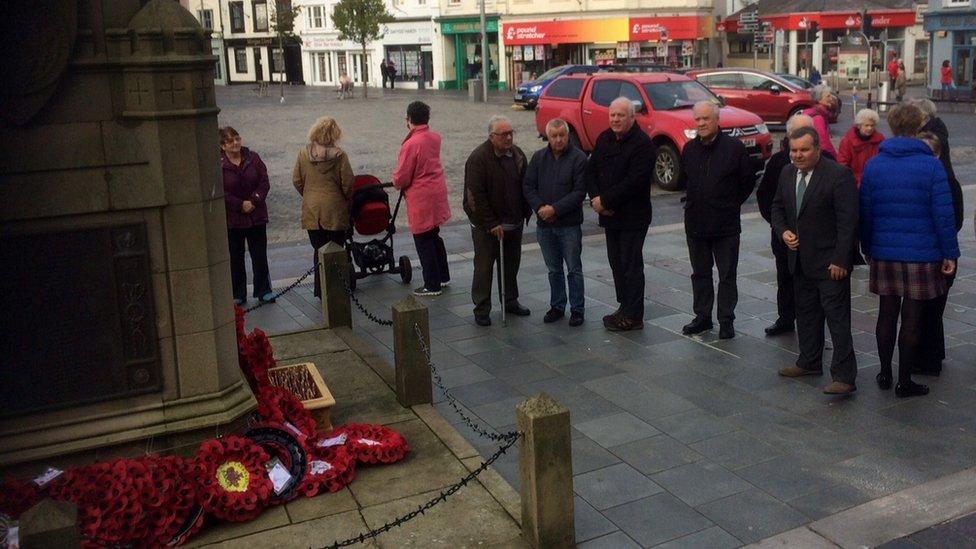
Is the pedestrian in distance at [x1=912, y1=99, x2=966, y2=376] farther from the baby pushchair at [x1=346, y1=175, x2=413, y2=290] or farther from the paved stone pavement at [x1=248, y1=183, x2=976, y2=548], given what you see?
the baby pushchair at [x1=346, y1=175, x2=413, y2=290]

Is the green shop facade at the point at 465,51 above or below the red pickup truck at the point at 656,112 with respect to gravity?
above

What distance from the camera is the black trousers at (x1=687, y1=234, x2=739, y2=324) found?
342 inches

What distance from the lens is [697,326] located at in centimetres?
901

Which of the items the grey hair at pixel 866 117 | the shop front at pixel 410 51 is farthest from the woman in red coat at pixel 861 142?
the shop front at pixel 410 51

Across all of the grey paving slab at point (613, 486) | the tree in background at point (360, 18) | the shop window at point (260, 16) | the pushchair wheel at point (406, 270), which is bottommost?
the grey paving slab at point (613, 486)

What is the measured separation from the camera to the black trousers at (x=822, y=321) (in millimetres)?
7301

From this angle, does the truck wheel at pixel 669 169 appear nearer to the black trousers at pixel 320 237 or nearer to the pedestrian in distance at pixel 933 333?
the black trousers at pixel 320 237

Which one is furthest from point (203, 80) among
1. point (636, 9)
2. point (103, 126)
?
point (636, 9)

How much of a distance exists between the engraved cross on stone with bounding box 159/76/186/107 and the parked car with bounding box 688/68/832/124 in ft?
76.3

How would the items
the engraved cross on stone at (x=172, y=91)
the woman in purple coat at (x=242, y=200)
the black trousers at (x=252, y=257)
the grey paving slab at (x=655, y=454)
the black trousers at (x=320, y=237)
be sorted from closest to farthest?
the engraved cross on stone at (x=172, y=91), the grey paving slab at (x=655, y=454), the woman in purple coat at (x=242, y=200), the black trousers at (x=252, y=257), the black trousers at (x=320, y=237)

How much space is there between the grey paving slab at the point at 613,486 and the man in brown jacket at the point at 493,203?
363 centimetres

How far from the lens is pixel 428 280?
1086cm

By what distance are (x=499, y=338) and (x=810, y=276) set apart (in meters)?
2.91

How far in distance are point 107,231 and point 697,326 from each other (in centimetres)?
520
